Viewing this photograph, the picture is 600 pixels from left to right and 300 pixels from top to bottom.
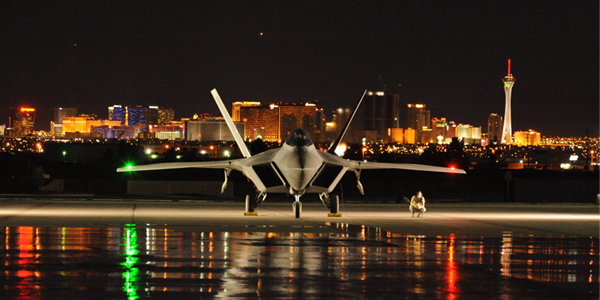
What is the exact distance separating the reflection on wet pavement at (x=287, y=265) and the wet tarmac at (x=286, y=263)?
0.02 meters

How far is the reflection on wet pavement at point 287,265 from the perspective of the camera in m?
11.0

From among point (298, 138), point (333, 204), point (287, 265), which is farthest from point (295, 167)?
point (287, 265)

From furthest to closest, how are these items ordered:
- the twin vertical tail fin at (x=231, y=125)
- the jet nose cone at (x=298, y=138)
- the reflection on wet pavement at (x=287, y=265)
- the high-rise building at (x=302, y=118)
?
the high-rise building at (x=302, y=118)
the twin vertical tail fin at (x=231, y=125)
the jet nose cone at (x=298, y=138)
the reflection on wet pavement at (x=287, y=265)

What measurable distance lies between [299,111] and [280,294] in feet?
91.8

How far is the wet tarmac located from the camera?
11.0 meters

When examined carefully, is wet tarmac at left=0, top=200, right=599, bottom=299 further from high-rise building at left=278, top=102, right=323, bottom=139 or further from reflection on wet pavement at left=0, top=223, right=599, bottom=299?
high-rise building at left=278, top=102, right=323, bottom=139

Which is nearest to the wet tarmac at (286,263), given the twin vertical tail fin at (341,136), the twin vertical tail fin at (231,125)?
the twin vertical tail fin at (341,136)

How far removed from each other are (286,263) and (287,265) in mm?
283

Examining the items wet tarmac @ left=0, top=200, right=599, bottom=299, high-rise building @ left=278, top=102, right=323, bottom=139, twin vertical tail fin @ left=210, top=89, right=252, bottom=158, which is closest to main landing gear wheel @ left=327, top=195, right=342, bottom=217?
high-rise building @ left=278, top=102, right=323, bottom=139

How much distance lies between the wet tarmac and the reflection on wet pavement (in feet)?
0.08

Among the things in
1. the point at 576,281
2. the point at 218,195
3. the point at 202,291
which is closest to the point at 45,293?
the point at 202,291

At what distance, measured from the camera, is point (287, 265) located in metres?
13.8

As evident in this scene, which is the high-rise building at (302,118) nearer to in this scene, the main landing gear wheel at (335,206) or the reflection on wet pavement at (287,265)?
the main landing gear wheel at (335,206)

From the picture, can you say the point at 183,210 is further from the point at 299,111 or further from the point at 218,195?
the point at 218,195
